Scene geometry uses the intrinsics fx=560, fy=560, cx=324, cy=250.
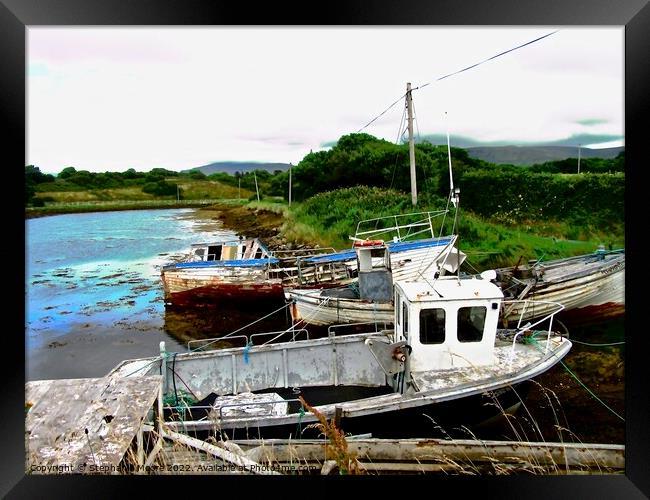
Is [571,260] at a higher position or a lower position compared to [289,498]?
higher

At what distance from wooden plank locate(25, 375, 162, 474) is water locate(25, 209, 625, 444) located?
1.76 meters

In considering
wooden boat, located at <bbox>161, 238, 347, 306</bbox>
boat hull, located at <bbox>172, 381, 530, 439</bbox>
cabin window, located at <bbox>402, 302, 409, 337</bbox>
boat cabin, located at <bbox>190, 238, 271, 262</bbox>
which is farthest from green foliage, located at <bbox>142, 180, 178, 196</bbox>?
boat hull, located at <bbox>172, 381, 530, 439</bbox>

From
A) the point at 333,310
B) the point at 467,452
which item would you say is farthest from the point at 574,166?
the point at 467,452

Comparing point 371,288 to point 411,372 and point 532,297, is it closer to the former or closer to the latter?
point 532,297

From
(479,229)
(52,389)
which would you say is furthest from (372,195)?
(52,389)

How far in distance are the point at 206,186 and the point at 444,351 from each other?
9120 millimetres

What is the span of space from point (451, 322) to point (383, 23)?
9.58ft

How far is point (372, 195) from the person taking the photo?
13.6 m

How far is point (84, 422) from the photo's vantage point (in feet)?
12.5

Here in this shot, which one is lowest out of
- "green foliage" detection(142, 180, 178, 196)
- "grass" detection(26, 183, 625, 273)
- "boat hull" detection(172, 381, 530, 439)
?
"boat hull" detection(172, 381, 530, 439)

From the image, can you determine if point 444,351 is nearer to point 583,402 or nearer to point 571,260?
point 583,402

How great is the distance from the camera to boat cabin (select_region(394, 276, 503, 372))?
5.48 meters

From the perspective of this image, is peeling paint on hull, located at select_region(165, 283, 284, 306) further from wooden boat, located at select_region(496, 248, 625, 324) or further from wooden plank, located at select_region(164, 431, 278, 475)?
wooden plank, located at select_region(164, 431, 278, 475)

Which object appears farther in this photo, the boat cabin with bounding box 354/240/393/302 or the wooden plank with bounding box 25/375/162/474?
the boat cabin with bounding box 354/240/393/302
